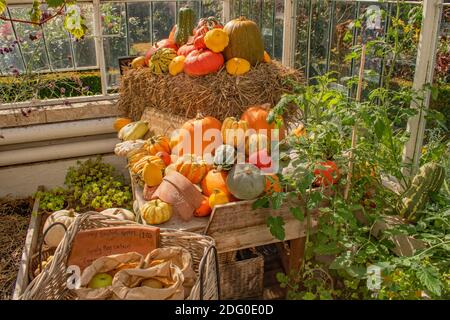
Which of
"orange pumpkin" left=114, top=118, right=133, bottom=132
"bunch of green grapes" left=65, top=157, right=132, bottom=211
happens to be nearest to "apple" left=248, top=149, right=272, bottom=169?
"bunch of green grapes" left=65, top=157, right=132, bottom=211

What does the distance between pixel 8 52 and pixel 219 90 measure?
1809 millimetres

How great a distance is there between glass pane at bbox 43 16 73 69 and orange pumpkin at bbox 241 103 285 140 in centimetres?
193

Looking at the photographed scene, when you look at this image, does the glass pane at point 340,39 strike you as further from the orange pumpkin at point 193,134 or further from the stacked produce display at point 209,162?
the orange pumpkin at point 193,134

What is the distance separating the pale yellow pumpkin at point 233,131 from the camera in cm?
239

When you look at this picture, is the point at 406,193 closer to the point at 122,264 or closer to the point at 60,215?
the point at 122,264

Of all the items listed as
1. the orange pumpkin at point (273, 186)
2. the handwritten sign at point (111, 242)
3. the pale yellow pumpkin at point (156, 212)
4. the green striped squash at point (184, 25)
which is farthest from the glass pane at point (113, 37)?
the handwritten sign at point (111, 242)

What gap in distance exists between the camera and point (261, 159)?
86.0 inches

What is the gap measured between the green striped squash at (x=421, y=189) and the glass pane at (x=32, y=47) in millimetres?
2871

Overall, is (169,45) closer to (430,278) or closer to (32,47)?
(32,47)

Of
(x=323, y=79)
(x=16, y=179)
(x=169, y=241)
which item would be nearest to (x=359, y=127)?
(x=323, y=79)

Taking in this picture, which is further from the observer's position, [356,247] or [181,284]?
[356,247]

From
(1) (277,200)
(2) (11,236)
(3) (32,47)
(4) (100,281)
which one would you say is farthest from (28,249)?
(3) (32,47)

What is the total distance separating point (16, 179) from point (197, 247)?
2279 mm

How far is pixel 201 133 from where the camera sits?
250cm
